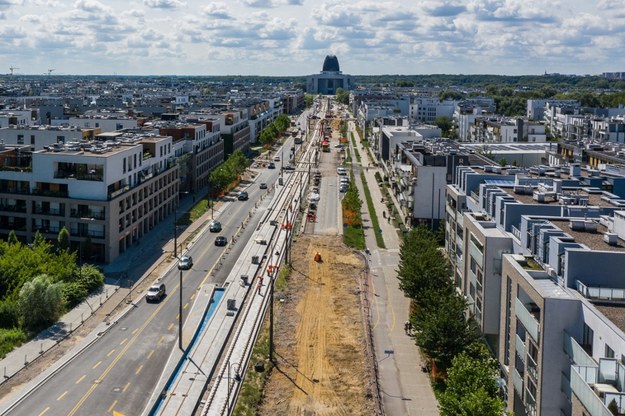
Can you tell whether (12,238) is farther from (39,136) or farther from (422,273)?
(422,273)

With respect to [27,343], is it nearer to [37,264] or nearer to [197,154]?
[37,264]

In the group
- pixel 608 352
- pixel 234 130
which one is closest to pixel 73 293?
pixel 608 352

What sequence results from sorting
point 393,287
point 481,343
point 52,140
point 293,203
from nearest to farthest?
point 481,343, point 393,287, point 52,140, point 293,203

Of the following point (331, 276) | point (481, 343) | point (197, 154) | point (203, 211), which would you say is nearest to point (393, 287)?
point (331, 276)

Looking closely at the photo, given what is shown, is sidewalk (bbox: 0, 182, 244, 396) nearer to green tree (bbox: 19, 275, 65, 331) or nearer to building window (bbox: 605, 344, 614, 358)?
green tree (bbox: 19, 275, 65, 331)

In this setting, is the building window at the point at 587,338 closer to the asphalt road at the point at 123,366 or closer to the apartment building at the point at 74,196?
the asphalt road at the point at 123,366

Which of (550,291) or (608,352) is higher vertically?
(550,291)
